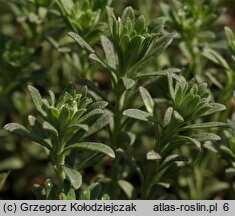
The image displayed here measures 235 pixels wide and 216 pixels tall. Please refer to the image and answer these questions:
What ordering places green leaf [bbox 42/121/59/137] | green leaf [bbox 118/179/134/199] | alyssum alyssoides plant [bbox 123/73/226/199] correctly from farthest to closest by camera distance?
1. green leaf [bbox 118/179/134/199]
2. alyssum alyssoides plant [bbox 123/73/226/199]
3. green leaf [bbox 42/121/59/137]

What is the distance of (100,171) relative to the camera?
341 cm

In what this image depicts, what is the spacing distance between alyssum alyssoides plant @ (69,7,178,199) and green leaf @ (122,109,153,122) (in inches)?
4.5

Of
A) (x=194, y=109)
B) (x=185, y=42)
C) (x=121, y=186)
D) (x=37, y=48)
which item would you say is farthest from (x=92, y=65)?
(x=194, y=109)

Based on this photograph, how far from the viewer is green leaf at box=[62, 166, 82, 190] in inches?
93.7

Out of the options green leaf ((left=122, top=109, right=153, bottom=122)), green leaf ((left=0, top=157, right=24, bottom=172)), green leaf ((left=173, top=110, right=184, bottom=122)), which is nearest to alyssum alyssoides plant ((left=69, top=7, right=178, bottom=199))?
green leaf ((left=122, top=109, right=153, bottom=122))

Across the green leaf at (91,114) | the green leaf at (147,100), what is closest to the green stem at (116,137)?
the green leaf at (147,100)

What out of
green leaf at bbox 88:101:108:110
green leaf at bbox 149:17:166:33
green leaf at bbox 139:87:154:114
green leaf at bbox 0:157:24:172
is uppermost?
green leaf at bbox 149:17:166:33

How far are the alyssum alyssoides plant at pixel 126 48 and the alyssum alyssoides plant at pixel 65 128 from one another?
203 mm

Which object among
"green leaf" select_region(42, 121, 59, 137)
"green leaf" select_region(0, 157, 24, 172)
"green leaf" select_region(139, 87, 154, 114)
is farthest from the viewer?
"green leaf" select_region(0, 157, 24, 172)

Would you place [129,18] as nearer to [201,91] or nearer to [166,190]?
[201,91]

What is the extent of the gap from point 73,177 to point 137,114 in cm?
44

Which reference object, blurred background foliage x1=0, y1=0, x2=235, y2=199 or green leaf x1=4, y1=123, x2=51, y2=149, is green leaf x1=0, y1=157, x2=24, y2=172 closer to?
blurred background foliage x1=0, y1=0, x2=235, y2=199

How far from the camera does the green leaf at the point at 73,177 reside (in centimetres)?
238

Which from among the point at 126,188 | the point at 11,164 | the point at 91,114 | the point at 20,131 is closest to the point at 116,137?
the point at 126,188
